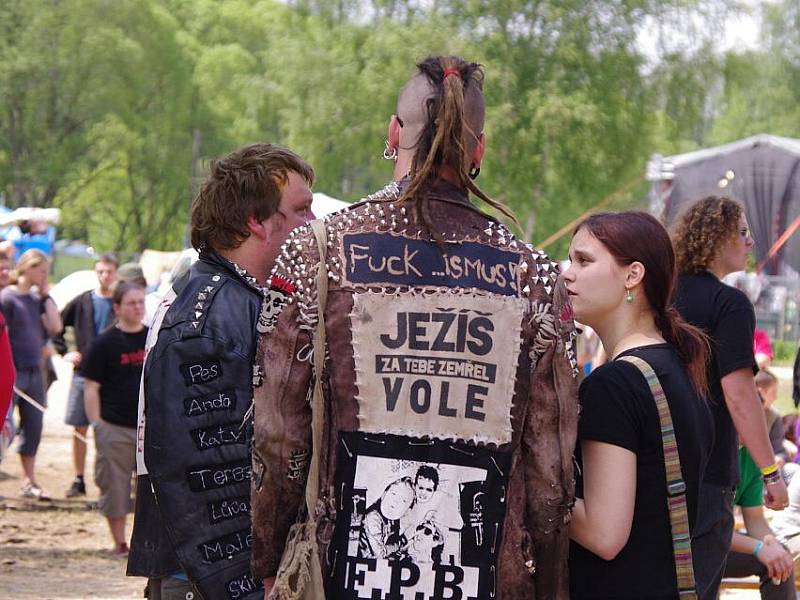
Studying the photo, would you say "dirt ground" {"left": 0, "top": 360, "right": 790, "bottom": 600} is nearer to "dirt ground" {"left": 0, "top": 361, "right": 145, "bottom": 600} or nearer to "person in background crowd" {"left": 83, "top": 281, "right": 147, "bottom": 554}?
"dirt ground" {"left": 0, "top": 361, "right": 145, "bottom": 600}

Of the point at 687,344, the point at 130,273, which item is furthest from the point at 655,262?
the point at 130,273

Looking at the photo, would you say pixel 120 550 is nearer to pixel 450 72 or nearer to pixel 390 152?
pixel 390 152

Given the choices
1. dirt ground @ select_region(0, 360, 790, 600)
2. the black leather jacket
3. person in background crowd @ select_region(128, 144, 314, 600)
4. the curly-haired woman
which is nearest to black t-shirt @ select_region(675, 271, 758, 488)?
the curly-haired woman

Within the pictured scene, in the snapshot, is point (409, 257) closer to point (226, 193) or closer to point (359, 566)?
point (359, 566)

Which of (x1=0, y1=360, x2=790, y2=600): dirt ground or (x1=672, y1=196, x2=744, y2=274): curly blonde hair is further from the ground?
(x1=672, y1=196, x2=744, y2=274): curly blonde hair

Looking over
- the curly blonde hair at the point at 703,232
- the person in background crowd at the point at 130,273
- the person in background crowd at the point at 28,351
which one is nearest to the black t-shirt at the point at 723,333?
the curly blonde hair at the point at 703,232

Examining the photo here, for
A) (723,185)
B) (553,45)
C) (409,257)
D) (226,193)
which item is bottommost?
(409,257)

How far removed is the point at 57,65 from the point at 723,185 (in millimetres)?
31347

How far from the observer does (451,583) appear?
2494mm

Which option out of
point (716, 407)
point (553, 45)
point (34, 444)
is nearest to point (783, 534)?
point (716, 407)

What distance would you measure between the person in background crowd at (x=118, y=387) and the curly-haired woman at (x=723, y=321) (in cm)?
483

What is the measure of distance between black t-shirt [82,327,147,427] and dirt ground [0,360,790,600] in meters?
0.97

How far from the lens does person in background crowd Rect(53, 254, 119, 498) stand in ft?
35.3

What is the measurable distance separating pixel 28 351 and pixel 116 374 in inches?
81.7
